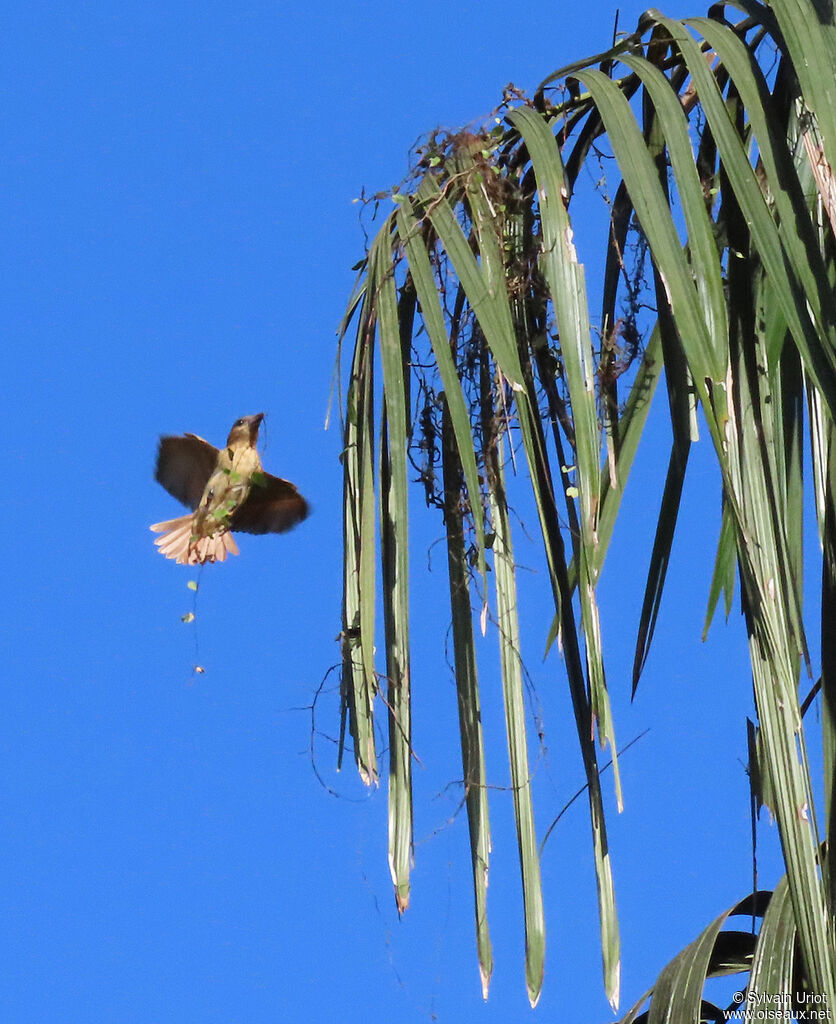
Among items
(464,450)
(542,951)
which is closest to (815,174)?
(464,450)

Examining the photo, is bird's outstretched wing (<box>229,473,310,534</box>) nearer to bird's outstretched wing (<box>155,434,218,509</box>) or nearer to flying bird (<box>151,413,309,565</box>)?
flying bird (<box>151,413,309,565</box>)

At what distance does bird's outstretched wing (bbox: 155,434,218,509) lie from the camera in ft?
16.2

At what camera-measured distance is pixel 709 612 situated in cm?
244

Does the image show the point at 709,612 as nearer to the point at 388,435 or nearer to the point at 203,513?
the point at 388,435

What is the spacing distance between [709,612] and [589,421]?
713 mm

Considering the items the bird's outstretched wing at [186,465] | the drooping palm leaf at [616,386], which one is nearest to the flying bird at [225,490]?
the bird's outstretched wing at [186,465]

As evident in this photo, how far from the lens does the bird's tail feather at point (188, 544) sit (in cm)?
459

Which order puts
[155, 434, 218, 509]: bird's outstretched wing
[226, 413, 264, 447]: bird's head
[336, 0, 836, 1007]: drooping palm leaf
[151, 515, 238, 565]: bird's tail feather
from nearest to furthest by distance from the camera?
[336, 0, 836, 1007]: drooping palm leaf → [151, 515, 238, 565]: bird's tail feather → [155, 434, 218, 509]: bird's outstretched wing → [226, 413, 264, 447]: bird's head

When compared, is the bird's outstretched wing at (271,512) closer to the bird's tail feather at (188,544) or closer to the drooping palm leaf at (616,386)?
the bird's tail feather at (188,544)

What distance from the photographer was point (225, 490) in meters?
4.88

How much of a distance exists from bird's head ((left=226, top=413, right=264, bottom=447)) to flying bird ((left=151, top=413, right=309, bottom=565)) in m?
0.06

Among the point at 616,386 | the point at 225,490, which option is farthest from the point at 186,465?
the point at 616,386

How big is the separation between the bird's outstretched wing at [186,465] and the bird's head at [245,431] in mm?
147

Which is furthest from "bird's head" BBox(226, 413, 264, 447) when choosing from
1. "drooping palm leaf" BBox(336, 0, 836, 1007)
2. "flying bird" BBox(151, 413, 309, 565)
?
"drooping palm leaf" BBox(336, 0, 836, 1007)
